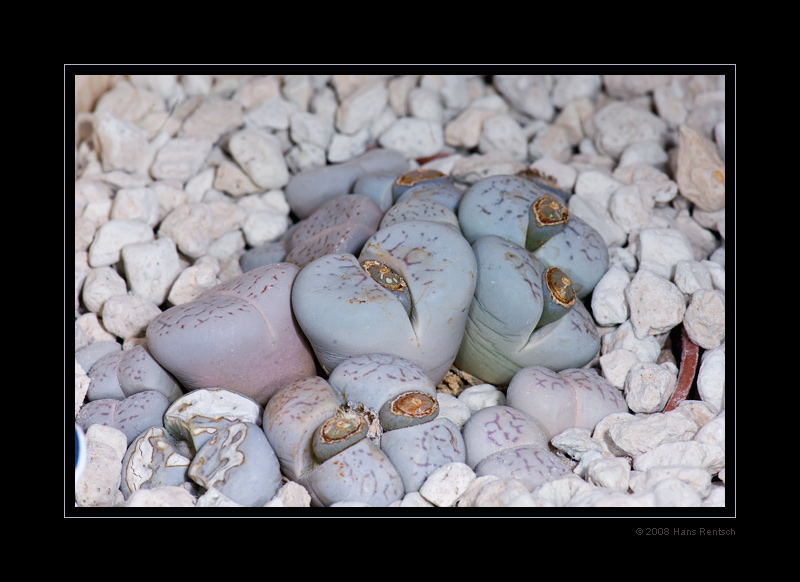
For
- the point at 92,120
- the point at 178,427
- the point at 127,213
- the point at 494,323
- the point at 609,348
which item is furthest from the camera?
the point at 92,120

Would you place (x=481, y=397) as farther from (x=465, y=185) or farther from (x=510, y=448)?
(x=465, y=185)

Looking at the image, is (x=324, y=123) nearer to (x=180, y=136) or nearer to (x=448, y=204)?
(x=180, y=136)

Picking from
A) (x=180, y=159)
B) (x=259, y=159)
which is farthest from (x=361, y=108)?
(x=180, y=159)

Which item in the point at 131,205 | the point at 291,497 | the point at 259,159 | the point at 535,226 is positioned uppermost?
the point at 259,159

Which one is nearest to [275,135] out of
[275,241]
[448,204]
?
[275,241]

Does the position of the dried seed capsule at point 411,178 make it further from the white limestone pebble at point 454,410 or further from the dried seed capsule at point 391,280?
the white limestone pebble at point 454,410

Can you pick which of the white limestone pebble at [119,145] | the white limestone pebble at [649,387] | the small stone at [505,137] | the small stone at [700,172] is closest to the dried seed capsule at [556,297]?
the white limestone pebble at [649,387]
